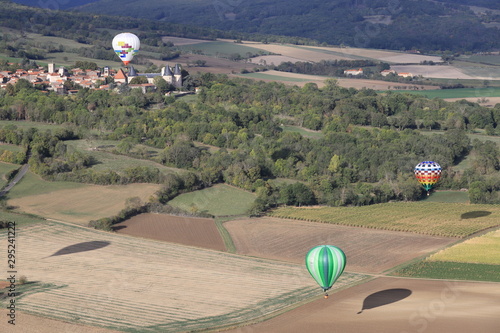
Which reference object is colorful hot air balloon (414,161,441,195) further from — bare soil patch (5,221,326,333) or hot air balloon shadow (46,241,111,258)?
hot air balloon shadow (46,241,111,258)

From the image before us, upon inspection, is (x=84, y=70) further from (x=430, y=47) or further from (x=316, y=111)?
(x=430, y=47)

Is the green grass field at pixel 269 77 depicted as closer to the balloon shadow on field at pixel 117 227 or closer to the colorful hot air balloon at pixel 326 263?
the balloon shadow on field at pixel 117 227

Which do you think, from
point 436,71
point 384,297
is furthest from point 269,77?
point 384,297

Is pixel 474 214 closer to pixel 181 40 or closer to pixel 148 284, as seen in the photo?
pixel 148 284

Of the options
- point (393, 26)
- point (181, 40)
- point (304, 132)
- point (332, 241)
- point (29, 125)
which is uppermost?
point (393, 26)

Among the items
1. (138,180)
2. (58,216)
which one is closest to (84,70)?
(138,180)

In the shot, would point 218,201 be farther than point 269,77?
No

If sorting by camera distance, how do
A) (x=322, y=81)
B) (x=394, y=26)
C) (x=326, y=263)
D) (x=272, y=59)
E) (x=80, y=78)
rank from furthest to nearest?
(x=394, y=26) < (x=272, y=59) < (x=322, y=81) < (x=80, y=78) < (x=326, y=263)

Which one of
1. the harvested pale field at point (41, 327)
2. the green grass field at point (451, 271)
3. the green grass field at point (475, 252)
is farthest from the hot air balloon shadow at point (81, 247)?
the green grass field at point (475, 252)
